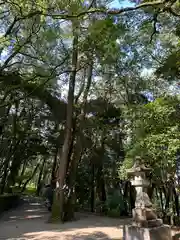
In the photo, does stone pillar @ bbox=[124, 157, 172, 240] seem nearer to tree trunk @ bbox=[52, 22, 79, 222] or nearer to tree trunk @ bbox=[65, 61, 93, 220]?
tree trunk @ bbox=[52, 22, 79, 222]

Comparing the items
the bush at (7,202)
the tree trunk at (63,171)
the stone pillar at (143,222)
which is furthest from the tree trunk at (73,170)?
the stone pillar at (143,222)

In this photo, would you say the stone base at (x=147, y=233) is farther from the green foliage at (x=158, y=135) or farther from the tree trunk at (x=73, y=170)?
the tree trunk at (x=73, y=170)

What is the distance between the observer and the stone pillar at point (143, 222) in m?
5.60

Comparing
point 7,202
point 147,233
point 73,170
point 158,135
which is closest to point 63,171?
point 73,170

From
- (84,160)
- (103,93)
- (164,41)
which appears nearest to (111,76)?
(103,93)

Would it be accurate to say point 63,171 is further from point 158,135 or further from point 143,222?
point 143,222

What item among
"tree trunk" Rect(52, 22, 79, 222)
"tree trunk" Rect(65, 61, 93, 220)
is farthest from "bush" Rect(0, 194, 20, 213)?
"tree trunk" Rect(52, 22, 79, 222)

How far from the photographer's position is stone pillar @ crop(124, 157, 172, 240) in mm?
5598

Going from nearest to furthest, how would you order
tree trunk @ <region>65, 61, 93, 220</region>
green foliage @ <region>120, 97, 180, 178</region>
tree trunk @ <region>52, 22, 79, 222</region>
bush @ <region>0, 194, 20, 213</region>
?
green foliage @ <region>120, 97, 180, 178</region>
tree trunk @ <region>52, 22, 79, 222</region>
tree trunk @ <region>65, 61, 93, 220</region>
bush @ <region>0, 194, 20, 213</region>

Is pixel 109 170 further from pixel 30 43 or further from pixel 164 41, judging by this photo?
pixel 30 43

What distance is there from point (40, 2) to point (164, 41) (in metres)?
8.17

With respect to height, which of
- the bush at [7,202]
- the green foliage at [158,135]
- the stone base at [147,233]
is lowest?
the stone base at [147,233]

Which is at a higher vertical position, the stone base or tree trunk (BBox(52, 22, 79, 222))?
tree trunk (BBox(52, 22, 79, 222))

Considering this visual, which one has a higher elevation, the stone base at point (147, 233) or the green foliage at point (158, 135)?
the green foliage at point (158, 135)
